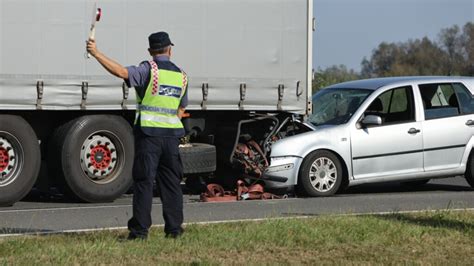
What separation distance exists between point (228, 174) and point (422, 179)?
2.67 m

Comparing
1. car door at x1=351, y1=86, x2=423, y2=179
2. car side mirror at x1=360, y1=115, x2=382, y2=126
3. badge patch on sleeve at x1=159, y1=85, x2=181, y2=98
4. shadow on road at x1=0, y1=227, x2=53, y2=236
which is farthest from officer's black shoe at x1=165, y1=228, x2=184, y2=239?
car side mirror at x1=360, y1=115, x2=382, y2=126

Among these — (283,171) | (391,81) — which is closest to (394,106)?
(391,81)

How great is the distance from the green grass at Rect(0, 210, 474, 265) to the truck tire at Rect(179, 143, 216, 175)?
3716 millimetres

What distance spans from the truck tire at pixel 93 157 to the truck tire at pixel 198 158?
0.70 metres

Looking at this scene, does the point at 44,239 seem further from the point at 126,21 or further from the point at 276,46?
the point at 276,46

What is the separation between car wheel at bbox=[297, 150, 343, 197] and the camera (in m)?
14.0

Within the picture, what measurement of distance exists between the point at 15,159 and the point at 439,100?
5.87 m

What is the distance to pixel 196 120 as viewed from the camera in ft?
47.1

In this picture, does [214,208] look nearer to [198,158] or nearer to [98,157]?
[198,158]

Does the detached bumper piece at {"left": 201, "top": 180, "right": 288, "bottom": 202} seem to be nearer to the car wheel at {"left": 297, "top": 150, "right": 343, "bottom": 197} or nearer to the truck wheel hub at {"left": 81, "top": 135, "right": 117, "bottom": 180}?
the car wheel at {"left": 297, "top": 150, "right": 343, "bottom": 197}

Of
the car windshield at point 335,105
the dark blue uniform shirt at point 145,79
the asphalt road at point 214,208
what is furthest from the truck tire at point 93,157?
the dark blue uniform shirt at point 145,79

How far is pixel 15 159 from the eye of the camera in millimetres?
13164

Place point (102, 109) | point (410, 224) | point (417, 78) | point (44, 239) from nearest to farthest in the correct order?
point (44, 239)
point (410, 224)
point (102, 109)
point (417, 78)

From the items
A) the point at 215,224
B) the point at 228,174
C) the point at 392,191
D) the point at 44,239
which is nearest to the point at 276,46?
the point at 228,174
